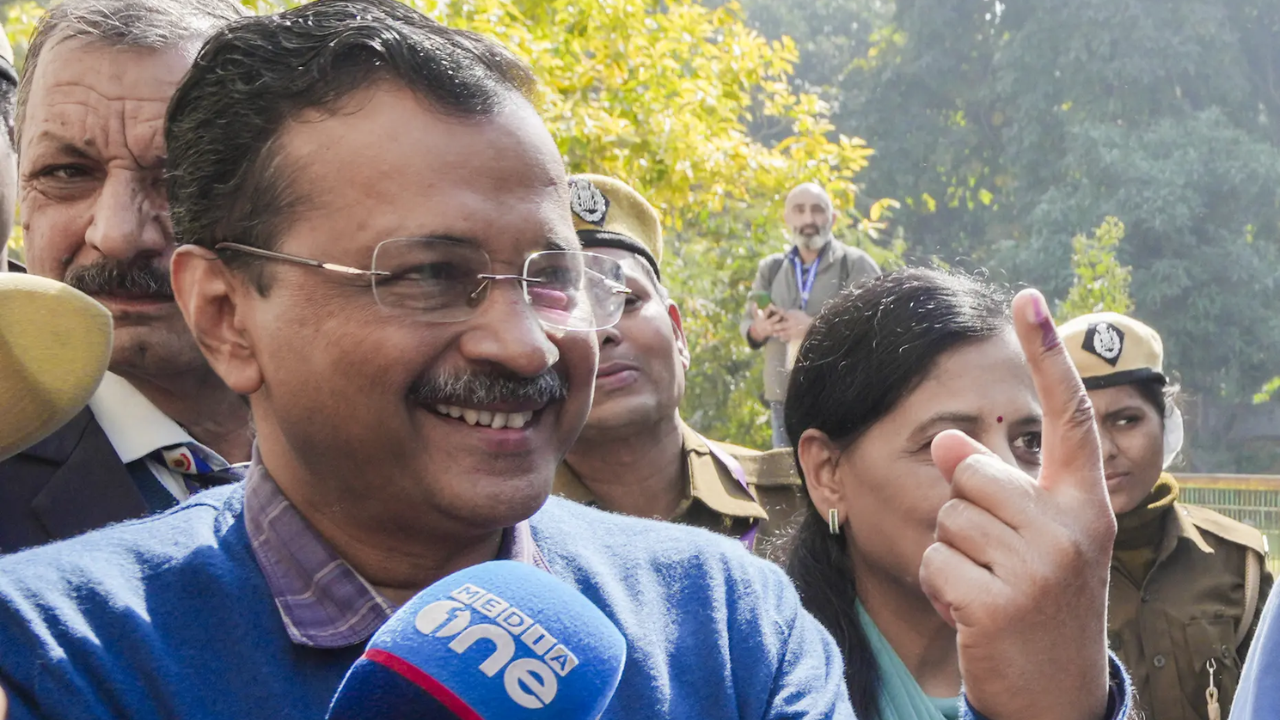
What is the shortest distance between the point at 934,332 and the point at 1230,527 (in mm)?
1824

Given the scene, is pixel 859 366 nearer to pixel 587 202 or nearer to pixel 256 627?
pixel 587 202

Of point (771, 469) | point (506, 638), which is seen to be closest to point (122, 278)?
point (506, 638)

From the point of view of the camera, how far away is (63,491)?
88.2 inches

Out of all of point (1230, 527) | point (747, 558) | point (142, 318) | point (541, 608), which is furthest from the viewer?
point (1230, 527)

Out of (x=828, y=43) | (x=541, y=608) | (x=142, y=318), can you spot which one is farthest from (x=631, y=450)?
(x=828, y=43)

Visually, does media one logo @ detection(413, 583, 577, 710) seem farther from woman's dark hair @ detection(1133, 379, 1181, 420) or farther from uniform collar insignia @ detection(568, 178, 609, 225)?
woman's dark hair @ detection(1133, 379, 1181, 420)

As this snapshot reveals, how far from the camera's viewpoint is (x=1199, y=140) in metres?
31.9

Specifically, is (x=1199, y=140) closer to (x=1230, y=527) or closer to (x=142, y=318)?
(x=1230, y=527)

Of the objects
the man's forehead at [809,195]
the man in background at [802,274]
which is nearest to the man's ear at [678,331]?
the man in background at [802,274]

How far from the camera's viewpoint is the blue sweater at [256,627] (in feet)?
5.11

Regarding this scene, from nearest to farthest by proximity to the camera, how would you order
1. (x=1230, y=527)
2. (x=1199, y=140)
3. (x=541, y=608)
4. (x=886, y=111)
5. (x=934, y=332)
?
(x=541, y=608) < (x=934, y=332) < (x=1230, y=527) < (x=1199, y=140) < (x=886, y=111)

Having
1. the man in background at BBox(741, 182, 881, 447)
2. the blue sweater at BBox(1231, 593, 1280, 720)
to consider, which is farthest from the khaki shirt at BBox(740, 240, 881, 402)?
the blue sweater at BBox(1231, 593, 1280, 720)

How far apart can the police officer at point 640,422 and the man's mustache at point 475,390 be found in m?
1.83

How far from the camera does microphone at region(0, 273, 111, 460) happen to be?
1613 mm
